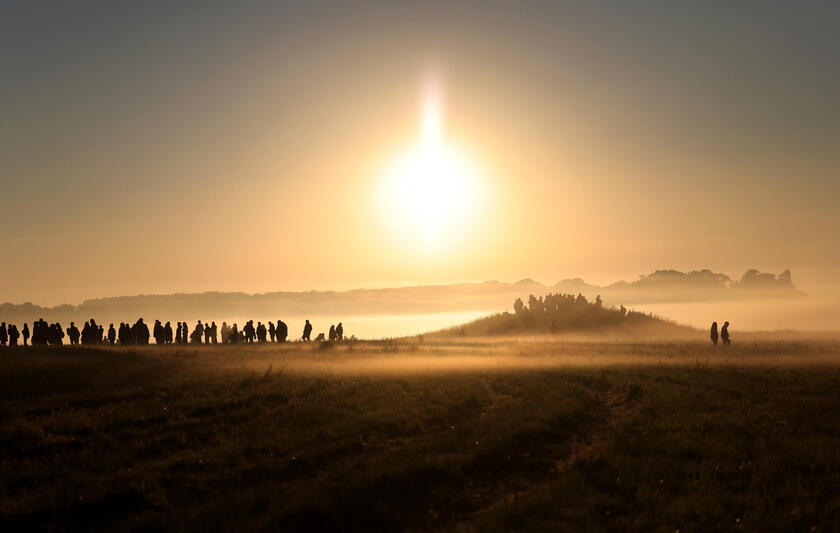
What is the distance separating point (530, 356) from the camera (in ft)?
152

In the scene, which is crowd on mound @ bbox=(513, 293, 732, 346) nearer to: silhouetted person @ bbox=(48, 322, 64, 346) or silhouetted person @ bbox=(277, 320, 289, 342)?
silhouetted person @ bbox=(277, 320, 289, 342)

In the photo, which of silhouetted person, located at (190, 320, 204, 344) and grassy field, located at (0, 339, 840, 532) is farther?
silhouetted person, located at (190, 320, 204, 344)

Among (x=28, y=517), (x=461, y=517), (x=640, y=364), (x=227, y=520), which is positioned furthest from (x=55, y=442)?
(x=640, y=364)

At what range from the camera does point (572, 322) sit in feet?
307

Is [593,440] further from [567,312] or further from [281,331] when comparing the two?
[567,312]

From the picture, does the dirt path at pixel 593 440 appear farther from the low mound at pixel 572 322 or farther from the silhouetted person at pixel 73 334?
the low mound at pixel 572 322

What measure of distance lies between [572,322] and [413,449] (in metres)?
79.4

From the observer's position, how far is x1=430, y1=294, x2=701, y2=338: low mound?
292 ft

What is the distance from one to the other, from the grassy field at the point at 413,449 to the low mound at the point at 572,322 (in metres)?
56.4

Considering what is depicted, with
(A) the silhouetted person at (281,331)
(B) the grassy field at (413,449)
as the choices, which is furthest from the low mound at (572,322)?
(B) the grassy field at (413,449)

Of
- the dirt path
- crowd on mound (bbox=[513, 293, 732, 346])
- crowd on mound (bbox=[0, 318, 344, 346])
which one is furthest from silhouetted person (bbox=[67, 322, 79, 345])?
crowd on mound (bbox=[513, 293, 732, 346])

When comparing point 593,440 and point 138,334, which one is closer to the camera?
point 593,440

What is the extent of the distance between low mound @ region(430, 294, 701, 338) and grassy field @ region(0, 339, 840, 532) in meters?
56.4

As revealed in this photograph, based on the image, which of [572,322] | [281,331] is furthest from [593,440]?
[572,322]
